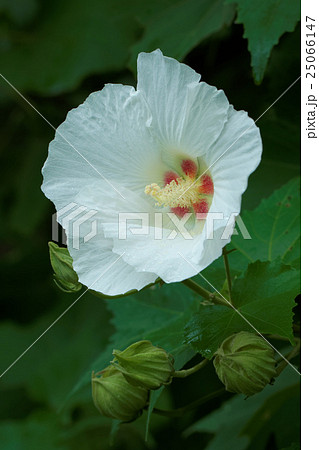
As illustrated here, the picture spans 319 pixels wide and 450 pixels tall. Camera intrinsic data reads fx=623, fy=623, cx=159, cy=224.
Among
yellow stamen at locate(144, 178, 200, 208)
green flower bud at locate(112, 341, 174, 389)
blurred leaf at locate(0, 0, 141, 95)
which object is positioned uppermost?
blurred leaf at locate(0, 0, 141, 95)

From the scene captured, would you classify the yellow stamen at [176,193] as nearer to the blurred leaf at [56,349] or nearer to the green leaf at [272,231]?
the green leaf at [272,231]

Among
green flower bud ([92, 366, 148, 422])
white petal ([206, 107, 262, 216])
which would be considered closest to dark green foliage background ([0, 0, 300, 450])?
green flower bud ([92, 366, 148, 422])

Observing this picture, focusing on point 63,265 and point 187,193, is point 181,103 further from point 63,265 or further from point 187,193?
point 63,265

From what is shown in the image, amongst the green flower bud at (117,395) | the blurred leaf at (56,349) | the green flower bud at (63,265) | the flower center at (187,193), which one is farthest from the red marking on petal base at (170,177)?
the blurred leaf at (56,349)

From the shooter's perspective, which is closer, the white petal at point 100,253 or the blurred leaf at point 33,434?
the white petal at point 100,253

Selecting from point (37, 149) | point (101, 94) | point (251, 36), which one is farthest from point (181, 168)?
point (37, 149)

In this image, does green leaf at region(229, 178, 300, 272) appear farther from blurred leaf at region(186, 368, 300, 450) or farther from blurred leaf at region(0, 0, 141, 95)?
blurred leaf at region(0, 0, 141, 95)

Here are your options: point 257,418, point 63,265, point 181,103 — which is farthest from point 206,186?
point 257,418
